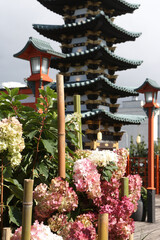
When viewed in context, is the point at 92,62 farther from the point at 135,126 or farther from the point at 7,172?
the point at 135,126

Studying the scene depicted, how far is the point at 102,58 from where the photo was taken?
15.2 m

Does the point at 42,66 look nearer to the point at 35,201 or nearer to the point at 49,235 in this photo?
the point at 35,201

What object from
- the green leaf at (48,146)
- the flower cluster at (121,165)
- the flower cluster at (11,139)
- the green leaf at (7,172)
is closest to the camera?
the flower cluster at (11,139)

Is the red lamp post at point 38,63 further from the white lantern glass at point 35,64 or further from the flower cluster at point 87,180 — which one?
the flower cluster at point 87,180

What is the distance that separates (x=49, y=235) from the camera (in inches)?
67.0

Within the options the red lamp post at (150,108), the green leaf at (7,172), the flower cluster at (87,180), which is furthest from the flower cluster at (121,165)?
the red lamp post at (150,108)

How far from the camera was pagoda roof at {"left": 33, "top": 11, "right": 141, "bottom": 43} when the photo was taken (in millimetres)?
14844

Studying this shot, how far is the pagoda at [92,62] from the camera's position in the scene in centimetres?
1488

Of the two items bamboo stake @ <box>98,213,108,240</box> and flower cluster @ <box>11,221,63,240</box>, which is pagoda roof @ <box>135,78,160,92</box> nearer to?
bamboo stake @ <box>98,213,108,240</box>

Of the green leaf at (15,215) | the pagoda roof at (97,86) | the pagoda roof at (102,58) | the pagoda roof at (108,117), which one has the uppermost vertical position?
the pagoda roof at (102,58)

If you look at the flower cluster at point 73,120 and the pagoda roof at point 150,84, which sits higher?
the pagoda roof at point 150,84

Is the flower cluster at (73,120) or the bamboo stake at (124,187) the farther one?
the flower cluster at (73,120)

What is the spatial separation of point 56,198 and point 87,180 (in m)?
0.22

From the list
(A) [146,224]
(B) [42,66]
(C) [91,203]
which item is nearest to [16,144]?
(C) [91,203]
